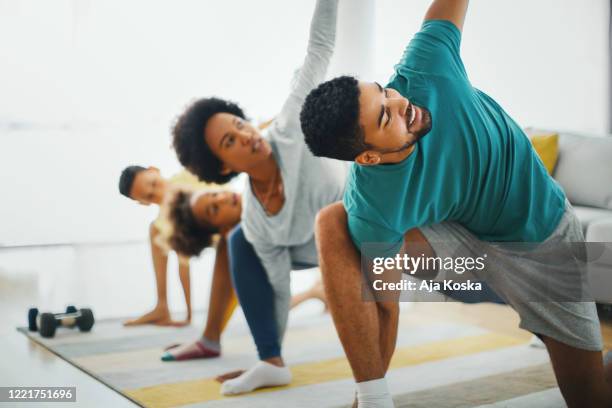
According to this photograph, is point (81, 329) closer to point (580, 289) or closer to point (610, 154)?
point (580, 289)

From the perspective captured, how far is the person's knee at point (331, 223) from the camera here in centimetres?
167

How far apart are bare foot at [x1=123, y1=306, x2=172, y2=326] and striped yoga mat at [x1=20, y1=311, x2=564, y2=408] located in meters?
0.08

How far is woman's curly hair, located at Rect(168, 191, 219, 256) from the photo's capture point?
2.79 m

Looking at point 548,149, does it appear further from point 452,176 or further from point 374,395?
point 374,395

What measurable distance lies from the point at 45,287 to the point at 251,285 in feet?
5.09

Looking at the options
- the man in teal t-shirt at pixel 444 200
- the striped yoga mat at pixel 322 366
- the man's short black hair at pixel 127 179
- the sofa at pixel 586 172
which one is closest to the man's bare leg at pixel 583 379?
the man in teal t-shirt at pixel 444 200

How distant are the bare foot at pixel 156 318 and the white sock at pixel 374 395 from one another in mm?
1627

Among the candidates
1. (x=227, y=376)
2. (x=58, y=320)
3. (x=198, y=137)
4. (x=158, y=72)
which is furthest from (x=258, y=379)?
(x=158, y=72)

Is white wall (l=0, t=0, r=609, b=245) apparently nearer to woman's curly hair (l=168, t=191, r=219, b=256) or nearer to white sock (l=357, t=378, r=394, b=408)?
woman's curly hair (l=168, t=191, r=219, b=256)

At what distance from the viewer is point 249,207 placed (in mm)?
2281

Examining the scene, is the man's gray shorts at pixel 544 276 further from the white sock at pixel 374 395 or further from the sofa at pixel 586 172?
the sofa at pixel 586 172

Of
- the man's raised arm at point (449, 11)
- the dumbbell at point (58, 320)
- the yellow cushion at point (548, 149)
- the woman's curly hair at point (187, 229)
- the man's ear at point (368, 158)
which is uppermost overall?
the man's raised arm at point (449, 11)

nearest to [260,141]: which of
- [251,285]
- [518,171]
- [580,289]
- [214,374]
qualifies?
[251,285]

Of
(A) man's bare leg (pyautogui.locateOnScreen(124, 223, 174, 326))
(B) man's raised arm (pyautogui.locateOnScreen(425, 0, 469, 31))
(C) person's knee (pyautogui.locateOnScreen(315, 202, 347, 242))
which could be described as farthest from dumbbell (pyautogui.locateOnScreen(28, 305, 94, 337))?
(B) man's raised arm (pyautogui.locateOnScreen(425, 0, 469, 31))
